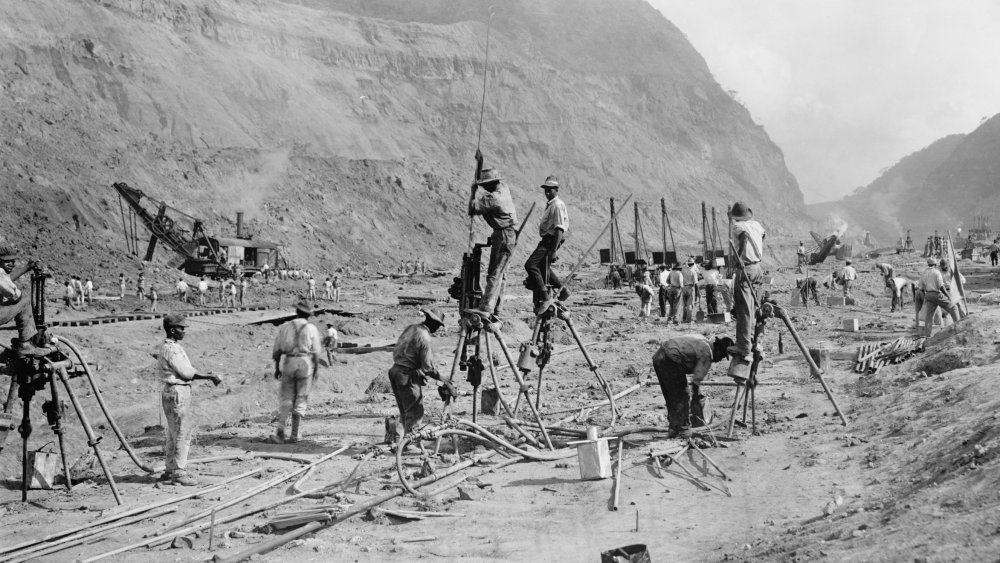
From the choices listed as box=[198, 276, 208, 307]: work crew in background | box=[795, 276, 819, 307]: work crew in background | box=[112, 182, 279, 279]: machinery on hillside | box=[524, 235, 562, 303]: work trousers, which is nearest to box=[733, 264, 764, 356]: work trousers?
box=[524, 235, 562, 303]: work trousers

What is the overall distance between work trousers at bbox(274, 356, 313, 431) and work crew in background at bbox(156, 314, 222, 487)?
1361mm

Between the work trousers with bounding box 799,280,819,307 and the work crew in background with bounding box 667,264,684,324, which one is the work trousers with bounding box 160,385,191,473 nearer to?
the work crew in background with bounding box 667,264,684,324

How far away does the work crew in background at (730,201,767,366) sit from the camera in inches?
320

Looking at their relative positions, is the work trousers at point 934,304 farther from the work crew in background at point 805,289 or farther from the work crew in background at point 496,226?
the work crew in background at point 805,289

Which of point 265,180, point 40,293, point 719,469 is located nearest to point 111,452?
point 40,293

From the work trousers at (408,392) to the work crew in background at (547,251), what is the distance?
160 centimetres

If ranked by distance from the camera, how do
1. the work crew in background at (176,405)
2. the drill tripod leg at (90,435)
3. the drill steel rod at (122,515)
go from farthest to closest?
the work crew in background at (176,405) → the drill tripod leg at (90,435) → the drill steel rod at (122,515)

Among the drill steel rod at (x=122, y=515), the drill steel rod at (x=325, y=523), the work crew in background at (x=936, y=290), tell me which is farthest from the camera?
the work crew in background at (x=936, y=290)

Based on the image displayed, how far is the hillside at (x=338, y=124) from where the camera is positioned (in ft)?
170

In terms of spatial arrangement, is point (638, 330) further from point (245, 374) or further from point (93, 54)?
point (93, 54)

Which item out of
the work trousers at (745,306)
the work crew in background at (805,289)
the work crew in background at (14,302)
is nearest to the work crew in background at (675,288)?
the work crew in background at (805,289)

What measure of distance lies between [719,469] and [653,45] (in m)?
135

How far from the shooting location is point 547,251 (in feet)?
31.4

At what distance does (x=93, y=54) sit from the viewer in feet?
207
